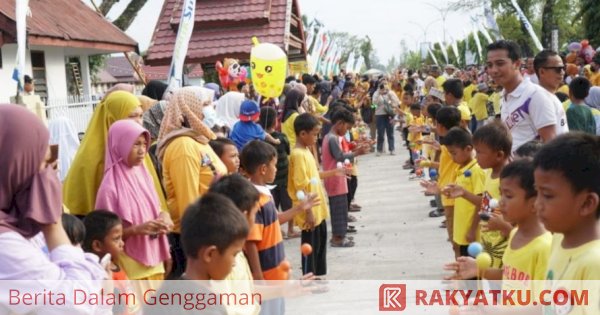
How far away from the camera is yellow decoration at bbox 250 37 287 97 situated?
9.38 metres

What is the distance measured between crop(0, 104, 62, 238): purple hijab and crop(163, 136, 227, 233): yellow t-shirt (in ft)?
6.51

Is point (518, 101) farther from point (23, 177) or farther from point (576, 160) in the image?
point (23, 177)

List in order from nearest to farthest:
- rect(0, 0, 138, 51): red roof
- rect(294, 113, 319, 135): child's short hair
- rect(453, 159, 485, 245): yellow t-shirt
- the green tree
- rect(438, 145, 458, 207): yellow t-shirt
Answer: rect(453, 159, 485, 245): yellow t-shirt
rect(438, 145, 458, 207): yellow t-shirt
rect(294, 113, 319, 135): child's short hair
rect(0, 0, 138, 51): red roof
the green tree

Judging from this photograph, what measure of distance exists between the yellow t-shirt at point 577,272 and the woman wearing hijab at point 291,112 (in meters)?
7.62

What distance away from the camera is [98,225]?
3.91 metres

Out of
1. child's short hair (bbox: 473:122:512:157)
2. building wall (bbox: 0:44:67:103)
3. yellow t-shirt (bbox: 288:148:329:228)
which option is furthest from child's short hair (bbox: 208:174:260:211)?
building wall (bbox: 0:44:67:103)

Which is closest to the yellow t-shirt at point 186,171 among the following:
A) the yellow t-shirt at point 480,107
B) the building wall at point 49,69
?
the yellow t-shirt at point 480,107

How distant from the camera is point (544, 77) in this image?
5949mm

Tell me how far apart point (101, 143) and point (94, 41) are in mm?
13621

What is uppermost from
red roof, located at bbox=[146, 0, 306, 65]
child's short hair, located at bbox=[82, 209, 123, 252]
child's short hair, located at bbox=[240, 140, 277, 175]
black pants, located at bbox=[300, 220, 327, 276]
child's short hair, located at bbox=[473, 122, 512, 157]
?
red roof, located at bbox=[146, 0, 306, 65]

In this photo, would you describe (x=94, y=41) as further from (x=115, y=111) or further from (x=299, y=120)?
(x=115, y=111)

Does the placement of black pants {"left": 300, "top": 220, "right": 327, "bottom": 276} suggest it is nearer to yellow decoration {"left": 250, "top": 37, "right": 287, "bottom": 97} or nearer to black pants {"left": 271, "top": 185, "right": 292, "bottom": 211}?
black pants {"left": 271, "top": 185, "right": 292, "bottom": 211}

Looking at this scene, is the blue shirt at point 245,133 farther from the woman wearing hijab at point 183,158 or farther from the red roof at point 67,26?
the red roof at point 67,26

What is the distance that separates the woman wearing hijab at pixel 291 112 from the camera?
10281mm
